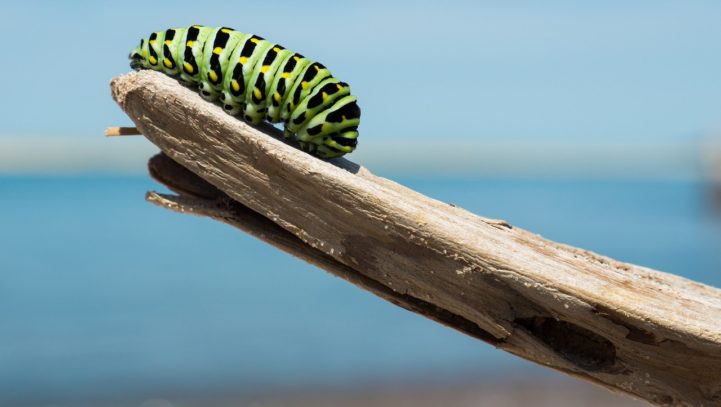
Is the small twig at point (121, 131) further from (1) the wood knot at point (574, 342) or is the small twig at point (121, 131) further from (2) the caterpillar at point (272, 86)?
(1) the wood knot at point (574, 342)

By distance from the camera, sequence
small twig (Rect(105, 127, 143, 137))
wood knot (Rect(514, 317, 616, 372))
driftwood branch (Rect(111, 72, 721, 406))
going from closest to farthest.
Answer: driftwood branch (Rect(111, 72, 721, 406)), wood knot (Rect(514, 317, 616, 372)), small twig (Rect(105, 127, 143, 137))

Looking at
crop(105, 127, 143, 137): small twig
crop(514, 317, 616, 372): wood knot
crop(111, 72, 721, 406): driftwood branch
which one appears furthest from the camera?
crop(105, 127, 143, 137): small twig

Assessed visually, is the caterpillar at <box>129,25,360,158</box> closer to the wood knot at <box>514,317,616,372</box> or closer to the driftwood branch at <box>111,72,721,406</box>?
the driftwood branch at <box>111,72,721,406</box>

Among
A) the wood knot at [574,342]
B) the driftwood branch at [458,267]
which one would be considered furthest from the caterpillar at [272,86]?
the wood knot at [574,342]

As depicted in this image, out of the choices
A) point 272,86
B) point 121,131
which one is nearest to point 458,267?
point 272,86

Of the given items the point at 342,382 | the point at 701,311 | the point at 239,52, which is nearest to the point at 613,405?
the point at 342,382

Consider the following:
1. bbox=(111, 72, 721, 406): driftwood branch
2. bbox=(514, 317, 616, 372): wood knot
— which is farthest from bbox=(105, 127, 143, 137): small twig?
bbox=(514, 317, 616, 372): wood knot

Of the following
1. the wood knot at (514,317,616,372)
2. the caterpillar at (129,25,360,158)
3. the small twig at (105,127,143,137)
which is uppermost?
the caterpillar at (129,25,360,158)

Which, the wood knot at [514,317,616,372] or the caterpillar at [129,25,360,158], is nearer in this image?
the wood knot at [514,317,616,372]
